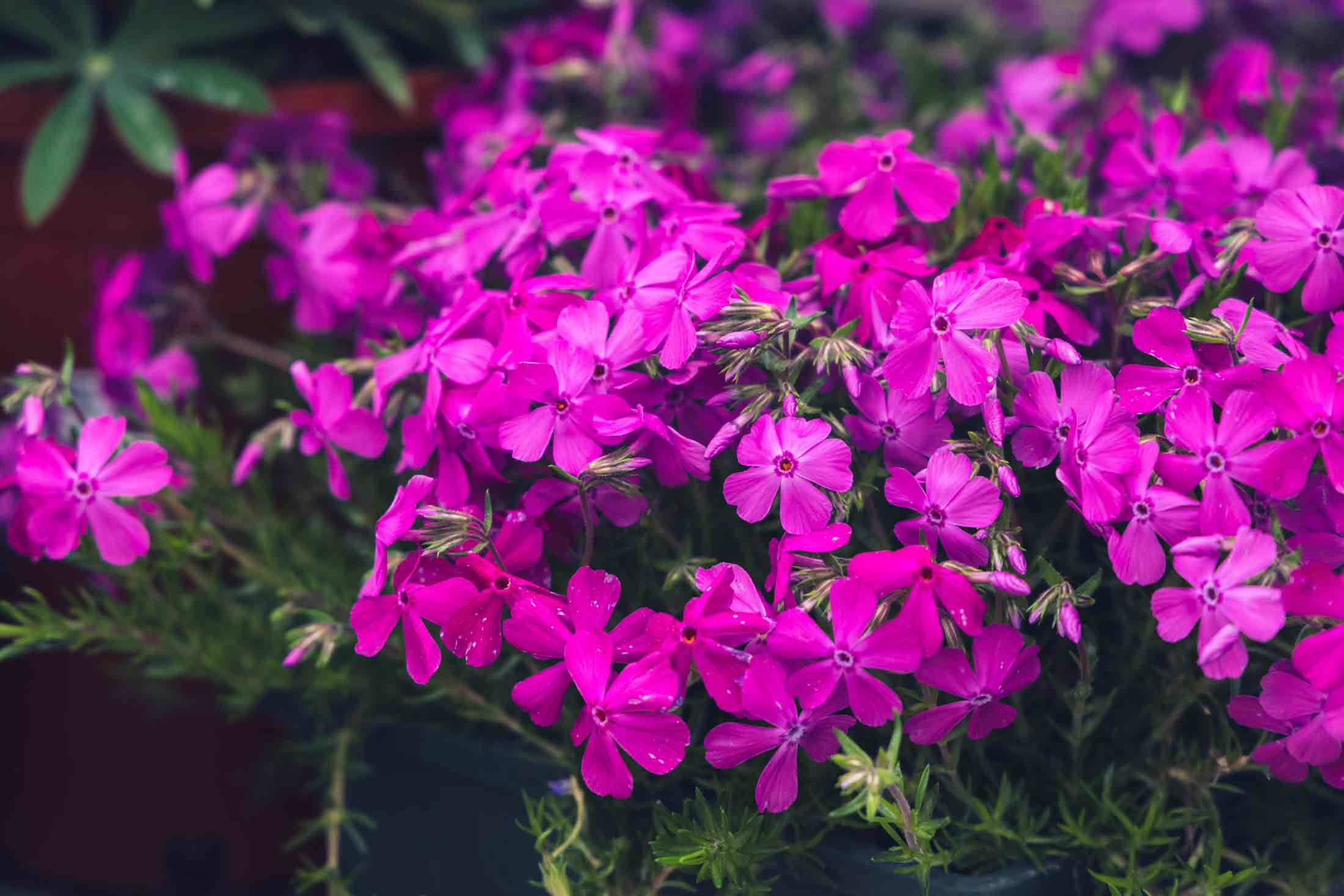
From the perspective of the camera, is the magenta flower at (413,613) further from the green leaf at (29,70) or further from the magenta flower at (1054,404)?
the green leaf at (29,70)

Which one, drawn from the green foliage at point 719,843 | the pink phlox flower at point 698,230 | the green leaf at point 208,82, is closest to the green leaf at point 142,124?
the green leaf at point 208,82

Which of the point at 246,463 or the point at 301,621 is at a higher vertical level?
the point at 246,463

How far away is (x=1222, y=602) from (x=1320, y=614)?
0.14ft

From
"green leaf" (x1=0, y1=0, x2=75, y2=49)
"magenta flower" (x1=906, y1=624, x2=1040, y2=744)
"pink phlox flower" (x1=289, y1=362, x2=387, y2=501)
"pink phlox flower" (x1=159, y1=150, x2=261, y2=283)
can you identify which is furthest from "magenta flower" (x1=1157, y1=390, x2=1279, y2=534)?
"green leaf" (x1=0, y1=0, x2=75, y2=49)

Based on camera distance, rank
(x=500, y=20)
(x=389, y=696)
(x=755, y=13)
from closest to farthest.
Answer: (x=389, y=696) → (x=500, y=20) → (x=755, y=13)

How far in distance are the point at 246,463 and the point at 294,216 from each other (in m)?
0.28

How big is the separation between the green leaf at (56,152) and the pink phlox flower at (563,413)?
27.4 inches

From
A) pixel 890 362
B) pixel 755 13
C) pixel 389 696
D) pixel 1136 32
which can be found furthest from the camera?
pixel 755 13

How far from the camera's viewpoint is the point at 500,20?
140cm

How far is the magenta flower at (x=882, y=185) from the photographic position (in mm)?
736

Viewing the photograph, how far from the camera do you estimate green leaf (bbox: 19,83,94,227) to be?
1067 mm

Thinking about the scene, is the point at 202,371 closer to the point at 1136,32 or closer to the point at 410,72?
the point at 410,72

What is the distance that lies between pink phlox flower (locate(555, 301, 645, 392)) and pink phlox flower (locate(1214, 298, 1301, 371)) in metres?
0.33

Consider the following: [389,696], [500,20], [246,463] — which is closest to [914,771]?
[389,696]
